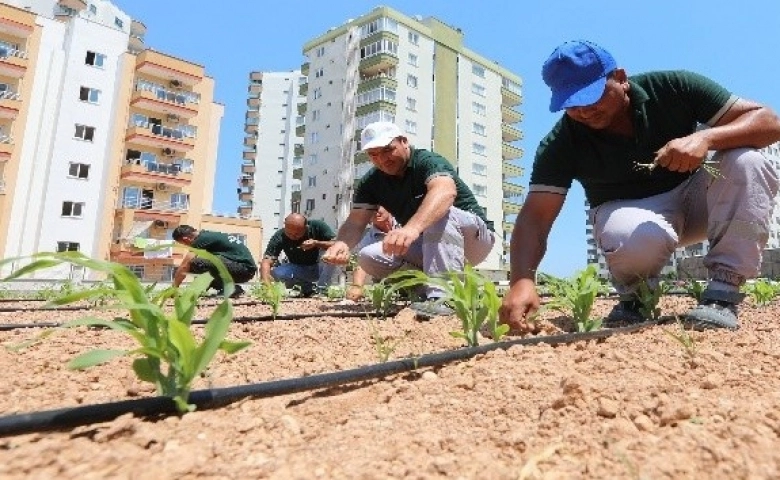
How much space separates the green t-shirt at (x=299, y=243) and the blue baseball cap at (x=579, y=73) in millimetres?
4923

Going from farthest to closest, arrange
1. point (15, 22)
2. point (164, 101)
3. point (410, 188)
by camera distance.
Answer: point (164, 101) → point (15, 22) → point (410, 188)

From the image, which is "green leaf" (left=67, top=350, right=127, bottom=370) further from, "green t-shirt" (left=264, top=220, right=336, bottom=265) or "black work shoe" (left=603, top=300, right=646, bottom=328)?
"green t-shirt" (left=264, top=220, right=336, bottom=265)

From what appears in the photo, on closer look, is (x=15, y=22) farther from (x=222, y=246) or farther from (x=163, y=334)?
(x=163, y=334)

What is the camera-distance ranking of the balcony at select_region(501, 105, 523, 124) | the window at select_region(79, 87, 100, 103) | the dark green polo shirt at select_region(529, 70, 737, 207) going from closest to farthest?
1. the dark green polo shirt at select_region(529, 70, 737, 207)
2. the window at select_region(79, 87, 100, 103)
3. the balcony at select_region(501, 105, 523, 124)

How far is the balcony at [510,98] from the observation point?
4691 cm

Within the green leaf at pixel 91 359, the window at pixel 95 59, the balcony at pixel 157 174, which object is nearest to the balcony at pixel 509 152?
the balcony at pixel 157 174

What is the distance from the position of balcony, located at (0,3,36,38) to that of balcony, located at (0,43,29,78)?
0.78m

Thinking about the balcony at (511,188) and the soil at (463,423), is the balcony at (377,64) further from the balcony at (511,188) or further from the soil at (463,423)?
the soil at (463,423)

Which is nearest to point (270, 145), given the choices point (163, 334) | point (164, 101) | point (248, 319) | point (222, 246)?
point (164, 101)

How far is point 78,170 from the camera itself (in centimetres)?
2716

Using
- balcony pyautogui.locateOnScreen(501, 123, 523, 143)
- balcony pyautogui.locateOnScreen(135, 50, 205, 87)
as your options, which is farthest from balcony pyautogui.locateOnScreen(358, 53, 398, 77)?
balcony pyautogui.locateOnScreen(501, 123, 523, 143)

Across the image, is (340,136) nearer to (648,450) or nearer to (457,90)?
(457,90)

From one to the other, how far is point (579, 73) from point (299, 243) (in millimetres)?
5177

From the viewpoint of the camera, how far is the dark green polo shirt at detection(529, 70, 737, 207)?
2.14m
